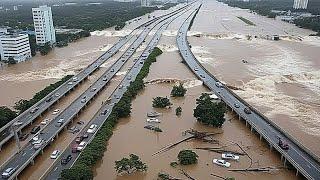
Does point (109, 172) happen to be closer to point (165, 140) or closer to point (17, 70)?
point (165, 140)

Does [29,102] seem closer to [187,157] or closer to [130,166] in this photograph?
[130,166]

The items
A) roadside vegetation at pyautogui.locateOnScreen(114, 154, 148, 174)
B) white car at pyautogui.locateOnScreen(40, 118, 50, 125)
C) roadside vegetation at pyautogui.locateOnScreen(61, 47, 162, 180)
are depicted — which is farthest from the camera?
white car at pyautogui.locateOnScreen(40, 118, 50, 125)

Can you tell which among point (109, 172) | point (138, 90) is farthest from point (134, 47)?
point (109, 172)

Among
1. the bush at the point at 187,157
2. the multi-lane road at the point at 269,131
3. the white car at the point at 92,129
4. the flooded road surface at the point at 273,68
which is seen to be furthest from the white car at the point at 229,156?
the white car at the point at 92,129

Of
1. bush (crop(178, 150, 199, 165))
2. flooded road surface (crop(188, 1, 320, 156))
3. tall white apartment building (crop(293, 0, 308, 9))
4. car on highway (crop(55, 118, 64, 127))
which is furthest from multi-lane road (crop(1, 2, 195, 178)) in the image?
tall white apartment building (crop(293, 0, 308, 9))

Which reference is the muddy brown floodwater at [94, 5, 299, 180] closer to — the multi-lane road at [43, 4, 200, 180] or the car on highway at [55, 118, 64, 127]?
the multi-lane road at [43, 4, 200, 180]

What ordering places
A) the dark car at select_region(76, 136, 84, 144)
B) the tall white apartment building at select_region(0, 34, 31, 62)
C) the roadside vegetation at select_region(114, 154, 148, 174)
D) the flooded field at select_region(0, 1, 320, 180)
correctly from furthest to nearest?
the tall white apartment building at select_region(0, 34, 31, 62) → the dark car at select_region(76, 136, 84, 144) → the flooded field at select_region(0, 1, 320, 180) → the roadside vegetation at select_region(114, 154, 148, 174)
